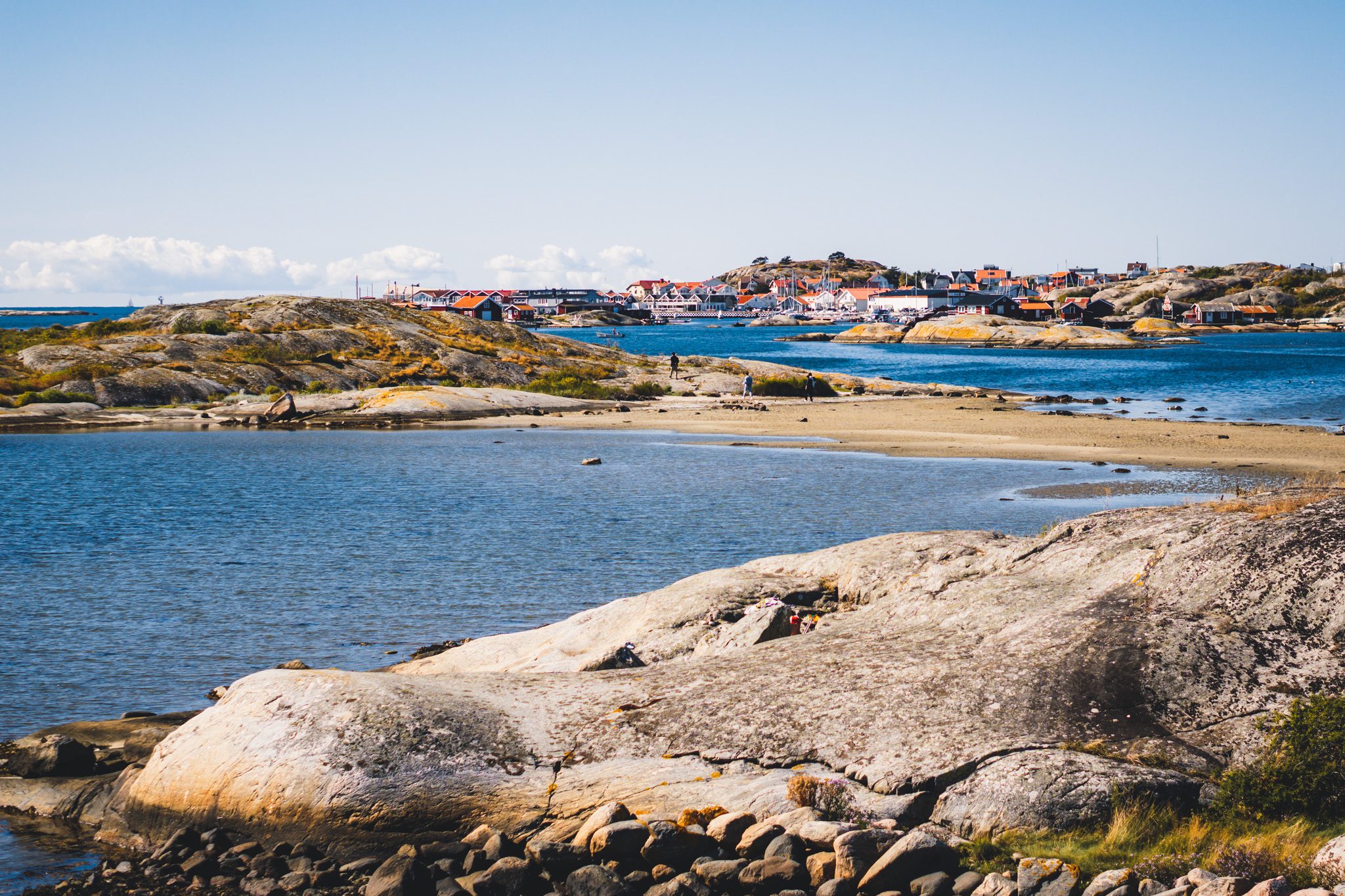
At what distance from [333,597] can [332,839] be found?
13406mm

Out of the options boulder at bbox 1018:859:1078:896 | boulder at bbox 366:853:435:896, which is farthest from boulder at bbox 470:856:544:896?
boulder at bbox 1018:859:1078:896

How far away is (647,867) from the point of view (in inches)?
463

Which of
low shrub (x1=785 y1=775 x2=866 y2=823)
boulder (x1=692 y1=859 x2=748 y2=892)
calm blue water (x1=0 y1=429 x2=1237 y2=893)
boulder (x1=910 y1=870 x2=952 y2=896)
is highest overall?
low shrub (x1=785 y1=775 x2=866 y2=823)

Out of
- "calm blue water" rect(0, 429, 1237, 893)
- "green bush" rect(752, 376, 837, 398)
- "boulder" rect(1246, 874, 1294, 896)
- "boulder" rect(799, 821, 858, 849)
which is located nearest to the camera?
"boulder" rect(1246, 874, 1294, 896)

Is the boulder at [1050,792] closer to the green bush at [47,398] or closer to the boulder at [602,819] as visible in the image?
the boulder at [602,819]

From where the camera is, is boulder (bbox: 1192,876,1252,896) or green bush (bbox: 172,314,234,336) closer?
boulder (bbox: 1192,876,1252,896)

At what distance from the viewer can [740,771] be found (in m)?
13.0

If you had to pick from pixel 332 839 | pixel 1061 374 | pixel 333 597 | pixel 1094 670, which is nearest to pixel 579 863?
pixel 332 839

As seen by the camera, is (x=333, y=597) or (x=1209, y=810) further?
(x=333, y=597)

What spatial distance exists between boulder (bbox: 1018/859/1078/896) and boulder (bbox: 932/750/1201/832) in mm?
757

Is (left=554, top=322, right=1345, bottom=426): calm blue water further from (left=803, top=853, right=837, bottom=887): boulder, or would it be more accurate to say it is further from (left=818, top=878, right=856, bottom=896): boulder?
(left=818, top=878, right=856, bottom=896): boulder

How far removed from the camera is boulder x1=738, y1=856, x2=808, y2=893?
1123cm

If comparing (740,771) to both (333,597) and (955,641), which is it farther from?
(333,597)

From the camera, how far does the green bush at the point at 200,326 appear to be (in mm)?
87875
